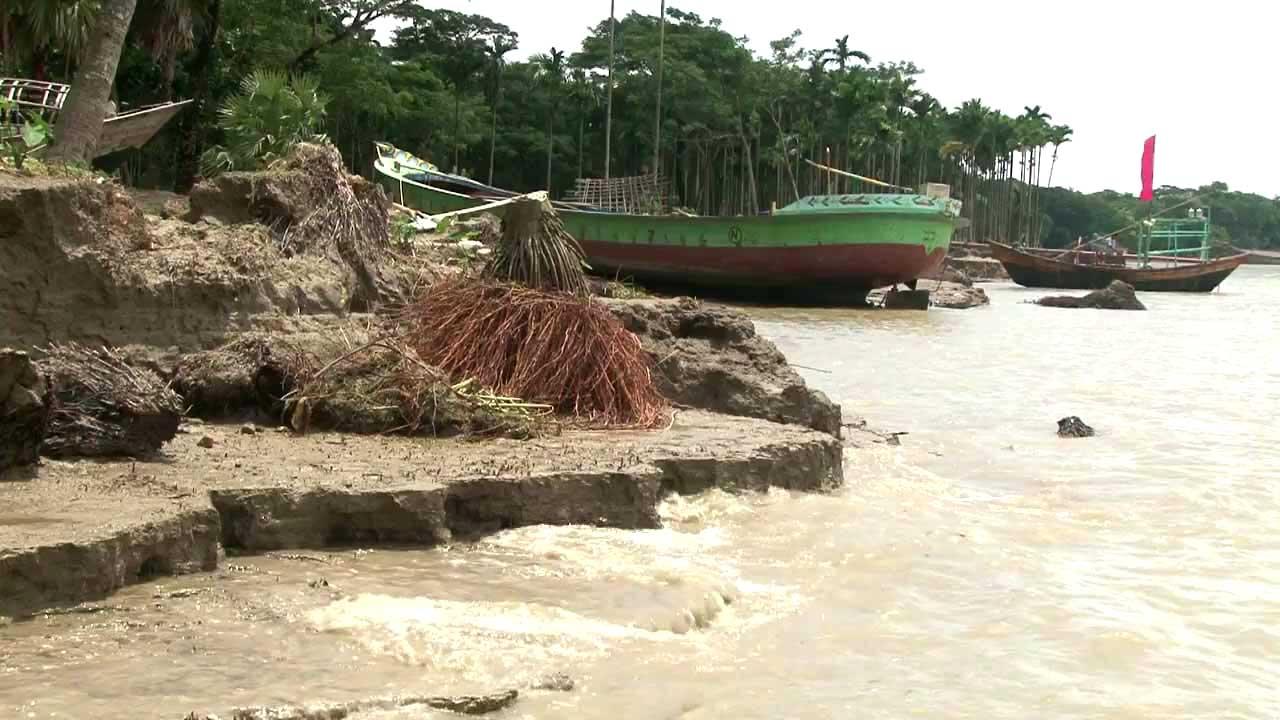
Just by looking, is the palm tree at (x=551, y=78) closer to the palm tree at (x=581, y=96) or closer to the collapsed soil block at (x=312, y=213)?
the palm tree at (x=581, y=96)

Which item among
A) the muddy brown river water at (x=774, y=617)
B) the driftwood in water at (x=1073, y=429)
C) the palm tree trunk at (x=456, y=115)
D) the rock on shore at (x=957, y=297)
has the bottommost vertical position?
the muddy brown river water at (x=774, y=617)

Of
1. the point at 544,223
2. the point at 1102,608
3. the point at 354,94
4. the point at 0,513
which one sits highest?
the point at 354,94

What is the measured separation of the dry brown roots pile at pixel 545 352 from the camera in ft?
22.9

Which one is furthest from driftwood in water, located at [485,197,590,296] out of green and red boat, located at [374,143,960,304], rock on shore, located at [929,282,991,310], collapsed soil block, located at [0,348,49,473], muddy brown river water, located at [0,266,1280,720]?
rock on shore, located at [929,282,991,310]

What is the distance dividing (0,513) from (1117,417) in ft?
32.5

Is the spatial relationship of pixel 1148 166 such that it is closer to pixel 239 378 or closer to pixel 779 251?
pixel 779 251

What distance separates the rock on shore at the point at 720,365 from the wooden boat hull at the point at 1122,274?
151 feet

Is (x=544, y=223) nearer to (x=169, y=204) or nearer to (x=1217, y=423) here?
(x=169, y=204)

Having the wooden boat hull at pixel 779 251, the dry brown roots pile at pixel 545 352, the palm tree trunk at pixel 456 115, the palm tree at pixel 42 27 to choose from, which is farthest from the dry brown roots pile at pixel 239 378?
the palm tree trunk at pixel 456 115

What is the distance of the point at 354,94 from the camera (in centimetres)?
3441

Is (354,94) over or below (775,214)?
over

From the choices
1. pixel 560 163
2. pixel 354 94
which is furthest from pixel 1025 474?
pixel 560 163

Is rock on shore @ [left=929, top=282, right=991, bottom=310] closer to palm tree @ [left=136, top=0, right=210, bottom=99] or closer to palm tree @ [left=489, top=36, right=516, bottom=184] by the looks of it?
palm tree @ [left=136, top=0, right=210, bottom=99]

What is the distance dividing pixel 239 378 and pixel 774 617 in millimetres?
3130
